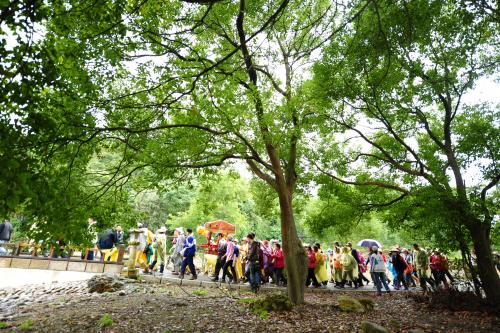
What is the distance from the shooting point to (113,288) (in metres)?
10.1

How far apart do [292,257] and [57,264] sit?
10.7 meters

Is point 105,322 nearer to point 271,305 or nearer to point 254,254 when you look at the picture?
point 271,305

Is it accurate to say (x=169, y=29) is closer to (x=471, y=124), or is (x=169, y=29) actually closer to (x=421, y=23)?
(x=421, y=23)

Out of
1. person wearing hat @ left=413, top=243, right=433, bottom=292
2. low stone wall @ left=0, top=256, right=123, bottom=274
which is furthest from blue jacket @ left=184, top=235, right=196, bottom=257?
person wearing hat @ left=413, top=243, right=433, bottom=292

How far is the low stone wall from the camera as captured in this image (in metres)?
13.1

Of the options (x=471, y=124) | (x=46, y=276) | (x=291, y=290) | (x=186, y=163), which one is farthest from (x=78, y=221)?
(x=46, y=276)

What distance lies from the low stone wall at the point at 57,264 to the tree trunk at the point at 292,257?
26.3ft

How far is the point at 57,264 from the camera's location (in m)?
13.2

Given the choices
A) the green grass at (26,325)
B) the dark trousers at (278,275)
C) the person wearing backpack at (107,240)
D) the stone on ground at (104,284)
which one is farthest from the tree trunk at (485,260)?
the person wearing backpack at (107,240)

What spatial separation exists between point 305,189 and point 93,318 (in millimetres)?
8008

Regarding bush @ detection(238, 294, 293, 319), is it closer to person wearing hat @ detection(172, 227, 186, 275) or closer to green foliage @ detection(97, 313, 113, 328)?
green foliage @ detection(97, 313, 113, 328)

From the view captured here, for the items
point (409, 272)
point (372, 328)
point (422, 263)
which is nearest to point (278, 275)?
point (422, 263)

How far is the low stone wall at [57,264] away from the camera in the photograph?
42.9ft

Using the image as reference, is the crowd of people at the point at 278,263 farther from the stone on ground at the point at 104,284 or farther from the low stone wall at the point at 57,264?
the stone on ground at the point at 104,284
